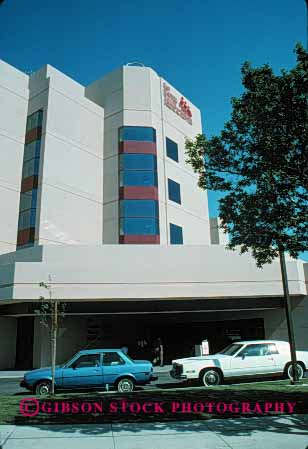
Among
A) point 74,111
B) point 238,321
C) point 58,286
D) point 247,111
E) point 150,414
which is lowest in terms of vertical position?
point 150,414

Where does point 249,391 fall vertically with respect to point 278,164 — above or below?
below

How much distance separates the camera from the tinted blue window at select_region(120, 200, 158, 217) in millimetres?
32375

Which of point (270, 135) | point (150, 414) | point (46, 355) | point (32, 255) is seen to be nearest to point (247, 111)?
point (270, 135)

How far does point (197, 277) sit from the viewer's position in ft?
83.5

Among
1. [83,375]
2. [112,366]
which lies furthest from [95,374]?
[112,366]

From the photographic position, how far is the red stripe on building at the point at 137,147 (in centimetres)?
3416

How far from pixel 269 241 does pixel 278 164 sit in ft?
5.97

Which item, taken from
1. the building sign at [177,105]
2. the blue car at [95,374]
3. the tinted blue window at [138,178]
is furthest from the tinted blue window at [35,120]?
the blue car at [95,374]

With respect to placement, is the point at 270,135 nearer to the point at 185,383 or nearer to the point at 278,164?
the point at 278,164

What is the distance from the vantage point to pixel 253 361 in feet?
51.8

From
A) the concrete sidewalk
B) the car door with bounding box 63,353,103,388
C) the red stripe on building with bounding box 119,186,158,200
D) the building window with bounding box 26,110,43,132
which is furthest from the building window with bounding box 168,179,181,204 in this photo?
the concrete sidewalk

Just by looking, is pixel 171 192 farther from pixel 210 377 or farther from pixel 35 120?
pixel 210 377

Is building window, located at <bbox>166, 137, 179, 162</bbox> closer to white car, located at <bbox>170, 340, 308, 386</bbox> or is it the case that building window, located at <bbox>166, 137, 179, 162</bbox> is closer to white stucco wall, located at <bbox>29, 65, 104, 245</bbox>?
white stucco wall, located at <bbox>29, 65, 104, 245</bbox>

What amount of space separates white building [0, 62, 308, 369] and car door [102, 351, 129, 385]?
1004cm
